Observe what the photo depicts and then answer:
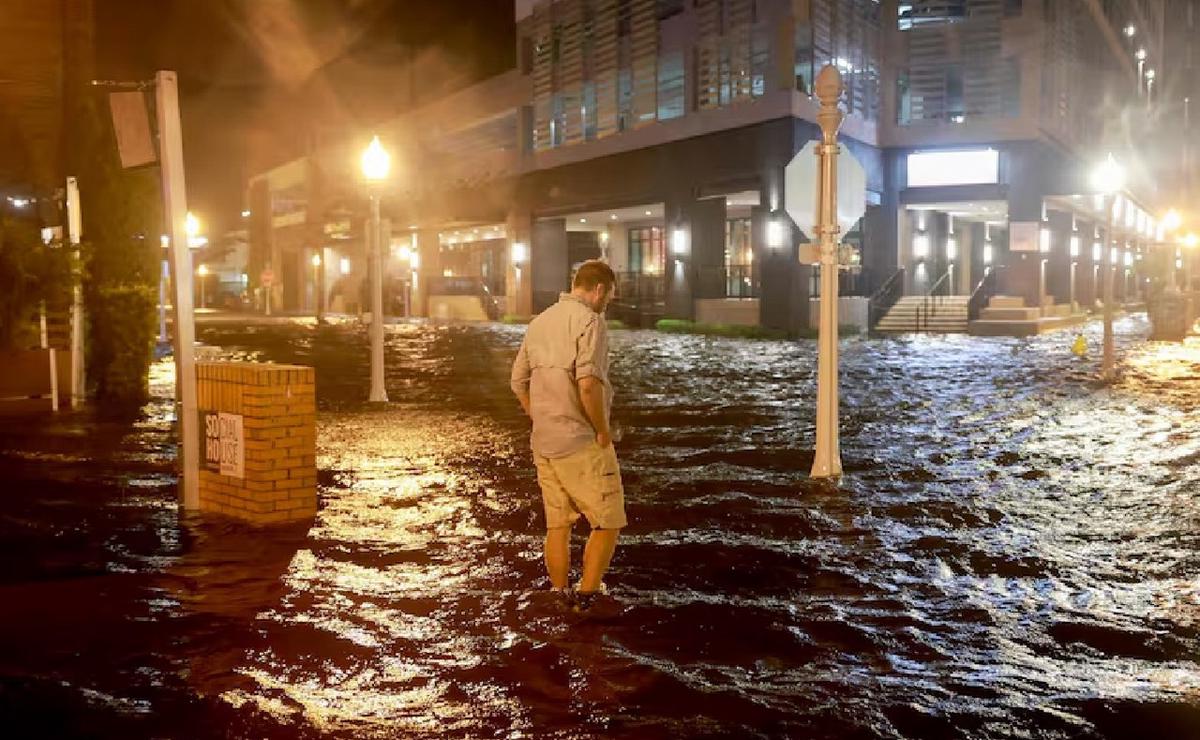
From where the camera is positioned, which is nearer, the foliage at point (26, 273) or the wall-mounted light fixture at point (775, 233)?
the foliage at point (26, 273)

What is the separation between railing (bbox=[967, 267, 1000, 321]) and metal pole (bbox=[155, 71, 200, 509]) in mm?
33247

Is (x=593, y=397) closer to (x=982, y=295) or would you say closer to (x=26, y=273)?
(x=26, y=273)

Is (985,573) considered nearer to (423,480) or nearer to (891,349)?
(423,480)

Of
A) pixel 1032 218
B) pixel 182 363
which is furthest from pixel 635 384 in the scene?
pixel 1032 218

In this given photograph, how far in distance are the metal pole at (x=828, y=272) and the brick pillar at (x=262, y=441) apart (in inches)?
177

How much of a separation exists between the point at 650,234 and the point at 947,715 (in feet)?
150

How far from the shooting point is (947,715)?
4402 millimetres

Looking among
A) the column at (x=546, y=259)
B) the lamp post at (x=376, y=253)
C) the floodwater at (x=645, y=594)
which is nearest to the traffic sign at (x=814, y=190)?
the floodwater at (x=645, y=594)

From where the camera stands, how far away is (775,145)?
3606cm

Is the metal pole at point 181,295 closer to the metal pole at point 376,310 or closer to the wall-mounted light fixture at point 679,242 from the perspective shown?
the metal pole at point 376,310

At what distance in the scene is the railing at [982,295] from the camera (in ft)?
124

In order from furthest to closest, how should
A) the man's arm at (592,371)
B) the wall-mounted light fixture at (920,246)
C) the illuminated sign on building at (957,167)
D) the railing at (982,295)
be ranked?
1. the wall-mounted light fixture at (920,246)
2. the illuminated sign on building at (957,167)
3. the railing at (982,295)
4. the man's arm at (592,371)

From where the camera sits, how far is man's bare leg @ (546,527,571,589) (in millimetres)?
5980

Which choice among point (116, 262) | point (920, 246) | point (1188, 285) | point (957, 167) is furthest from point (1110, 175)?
point (1188, 285)
